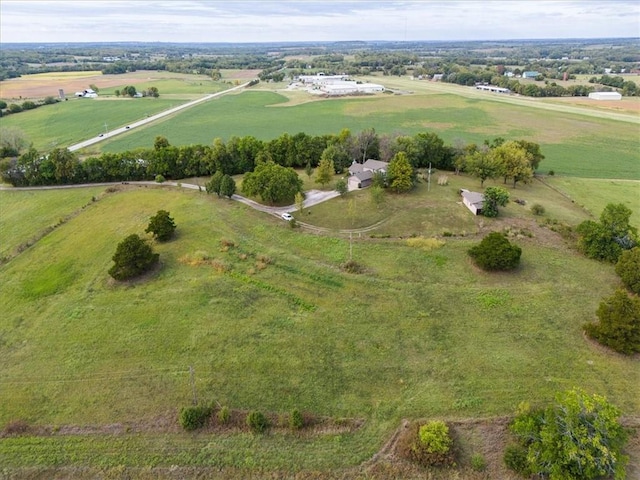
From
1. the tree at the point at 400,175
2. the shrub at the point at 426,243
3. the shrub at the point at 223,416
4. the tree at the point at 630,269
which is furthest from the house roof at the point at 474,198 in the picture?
the shrub at the point at 223,416

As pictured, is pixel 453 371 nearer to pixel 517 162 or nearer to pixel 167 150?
pixel 517 162

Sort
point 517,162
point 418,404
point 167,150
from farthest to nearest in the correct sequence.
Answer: point 167,150, point 517,162, point 418,404

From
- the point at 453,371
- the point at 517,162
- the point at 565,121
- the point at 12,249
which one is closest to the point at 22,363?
the point at 12,249

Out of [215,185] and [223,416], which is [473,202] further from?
[223,416]

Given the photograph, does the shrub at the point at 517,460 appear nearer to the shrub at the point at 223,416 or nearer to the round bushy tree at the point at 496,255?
the shrub at the point at 223,416

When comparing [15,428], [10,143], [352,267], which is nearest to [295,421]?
[15,428]
